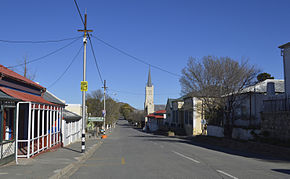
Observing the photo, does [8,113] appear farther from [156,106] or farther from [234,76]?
[156,106]

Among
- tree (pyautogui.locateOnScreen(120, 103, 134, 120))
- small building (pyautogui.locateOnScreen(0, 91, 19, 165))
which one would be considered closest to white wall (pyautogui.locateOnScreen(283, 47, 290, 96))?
small building (pyautogui.locateOnScreen(0, 91, 19, 165))

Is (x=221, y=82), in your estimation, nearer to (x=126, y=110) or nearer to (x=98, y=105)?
(x=98, y=105)

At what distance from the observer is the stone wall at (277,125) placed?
68.1 ft

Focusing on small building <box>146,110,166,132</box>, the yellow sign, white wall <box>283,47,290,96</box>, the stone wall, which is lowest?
small building <box>146,110,166,132</box>

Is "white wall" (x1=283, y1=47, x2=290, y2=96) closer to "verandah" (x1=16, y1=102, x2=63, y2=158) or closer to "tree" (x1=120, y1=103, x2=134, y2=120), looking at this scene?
"verandah" (x1=16, y1=102, x2=63, y2=158)

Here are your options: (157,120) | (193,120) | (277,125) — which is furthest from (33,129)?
(157,120)

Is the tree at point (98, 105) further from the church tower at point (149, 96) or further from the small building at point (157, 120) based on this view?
the church tower at point (149, 96)

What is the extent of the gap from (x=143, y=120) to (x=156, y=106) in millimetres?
12800

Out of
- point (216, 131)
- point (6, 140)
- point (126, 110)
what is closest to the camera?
point (6, 140)

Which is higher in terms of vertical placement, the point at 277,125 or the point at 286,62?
the point at 286,62

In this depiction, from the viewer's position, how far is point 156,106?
13262 cm

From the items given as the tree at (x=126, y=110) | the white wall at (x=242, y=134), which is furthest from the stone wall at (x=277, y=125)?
the tree at (x=126, y=110)

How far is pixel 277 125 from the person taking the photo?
22016 millimetres

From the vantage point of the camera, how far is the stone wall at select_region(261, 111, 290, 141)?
68.1 ft
